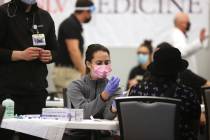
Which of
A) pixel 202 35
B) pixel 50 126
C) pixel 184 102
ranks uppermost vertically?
pixel 202 35

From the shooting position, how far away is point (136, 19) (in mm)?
8586

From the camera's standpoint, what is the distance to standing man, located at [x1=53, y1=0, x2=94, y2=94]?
7.55 metres

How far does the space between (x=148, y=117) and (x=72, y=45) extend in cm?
358

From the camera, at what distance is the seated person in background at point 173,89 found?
13.9ft

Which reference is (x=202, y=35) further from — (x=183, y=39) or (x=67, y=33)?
(x=67, y=33)

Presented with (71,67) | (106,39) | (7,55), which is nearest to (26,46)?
(7,55)

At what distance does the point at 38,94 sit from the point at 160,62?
3.54ft

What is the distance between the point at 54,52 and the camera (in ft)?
16.4

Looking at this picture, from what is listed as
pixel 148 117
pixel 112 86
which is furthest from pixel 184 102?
pixel 112 86

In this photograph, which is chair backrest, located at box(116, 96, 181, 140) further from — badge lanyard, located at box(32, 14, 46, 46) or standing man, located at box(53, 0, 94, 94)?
standing man, located at box(53, 0, 94, 94)

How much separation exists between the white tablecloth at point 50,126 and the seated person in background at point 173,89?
37 centimetres

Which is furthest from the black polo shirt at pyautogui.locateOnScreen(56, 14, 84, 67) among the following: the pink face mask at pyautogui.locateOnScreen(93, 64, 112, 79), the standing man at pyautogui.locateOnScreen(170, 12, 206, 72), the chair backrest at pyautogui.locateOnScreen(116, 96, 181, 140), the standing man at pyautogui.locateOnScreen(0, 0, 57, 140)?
the chair backrest at pyautogui.locateOnScreen(116, 96, 181, 140)

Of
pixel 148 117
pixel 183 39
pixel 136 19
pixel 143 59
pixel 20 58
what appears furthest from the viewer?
pixel 136 19

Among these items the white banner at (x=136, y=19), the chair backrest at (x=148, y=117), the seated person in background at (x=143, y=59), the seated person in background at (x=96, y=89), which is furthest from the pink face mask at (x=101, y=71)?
the white banner at (x=136, y=19)
